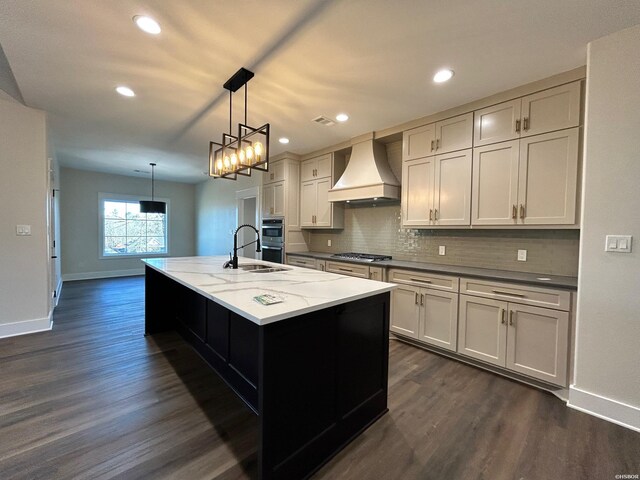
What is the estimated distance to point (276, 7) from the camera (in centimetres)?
169

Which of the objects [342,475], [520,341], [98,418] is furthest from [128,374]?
[520,341]

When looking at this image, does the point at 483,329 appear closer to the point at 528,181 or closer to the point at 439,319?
the point at 439,319

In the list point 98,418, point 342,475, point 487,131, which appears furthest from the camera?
point 487,131

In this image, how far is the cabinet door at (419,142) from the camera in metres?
3.13

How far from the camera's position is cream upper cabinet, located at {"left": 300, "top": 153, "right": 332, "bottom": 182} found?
4.45 metres

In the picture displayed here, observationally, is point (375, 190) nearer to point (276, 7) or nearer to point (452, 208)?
point (452, 208)

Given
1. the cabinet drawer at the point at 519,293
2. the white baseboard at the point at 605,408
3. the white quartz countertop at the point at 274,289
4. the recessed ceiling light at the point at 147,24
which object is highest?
the recessed ceiling light at the point at 147,24

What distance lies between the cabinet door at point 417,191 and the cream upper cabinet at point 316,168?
1.42 metres

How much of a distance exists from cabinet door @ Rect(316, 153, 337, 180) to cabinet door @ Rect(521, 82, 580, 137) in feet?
8.46

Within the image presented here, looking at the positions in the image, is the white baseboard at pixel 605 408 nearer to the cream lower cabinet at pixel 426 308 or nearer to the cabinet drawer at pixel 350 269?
the cream lower cabinet at pixel 426 308

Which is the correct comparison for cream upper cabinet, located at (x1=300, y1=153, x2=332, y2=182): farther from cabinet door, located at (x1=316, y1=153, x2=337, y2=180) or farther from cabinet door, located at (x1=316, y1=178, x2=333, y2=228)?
cabinet door, located at (x1=316, y1=178, x2=333, y2=228)

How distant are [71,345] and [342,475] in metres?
3.17

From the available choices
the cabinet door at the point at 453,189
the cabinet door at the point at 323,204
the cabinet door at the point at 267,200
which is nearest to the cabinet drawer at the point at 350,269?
the cabinet door at the point at 323,204

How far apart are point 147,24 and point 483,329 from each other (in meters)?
3.54
